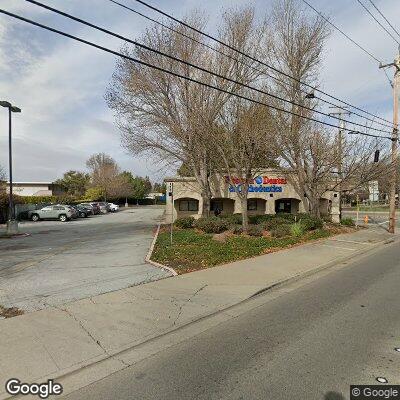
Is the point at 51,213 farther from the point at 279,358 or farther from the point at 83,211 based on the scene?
the point at 279,358

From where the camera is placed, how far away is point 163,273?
33.2 feet

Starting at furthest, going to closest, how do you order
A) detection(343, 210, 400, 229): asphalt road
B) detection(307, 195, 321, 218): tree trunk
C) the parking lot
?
detection(343, 210, 400, 229): asphalt road, detection(307, 195, 321, 218): tree trunk, the parking lot

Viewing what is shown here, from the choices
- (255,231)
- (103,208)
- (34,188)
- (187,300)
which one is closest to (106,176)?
(34,188)

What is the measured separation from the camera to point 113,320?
641cm

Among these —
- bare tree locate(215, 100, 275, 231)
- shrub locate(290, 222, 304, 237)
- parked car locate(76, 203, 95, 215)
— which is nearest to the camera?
shrub locate(290, 222, 304, 237)

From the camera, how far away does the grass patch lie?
11.7 meters

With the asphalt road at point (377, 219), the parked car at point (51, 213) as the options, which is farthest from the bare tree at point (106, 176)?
the asphalt road at point (377, 219)

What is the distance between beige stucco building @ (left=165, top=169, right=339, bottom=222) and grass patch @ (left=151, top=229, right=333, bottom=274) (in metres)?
10.7

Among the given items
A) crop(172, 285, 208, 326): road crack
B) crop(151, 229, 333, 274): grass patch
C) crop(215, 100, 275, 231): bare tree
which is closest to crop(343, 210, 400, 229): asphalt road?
crop(215, 100, 275, 231): bare tree

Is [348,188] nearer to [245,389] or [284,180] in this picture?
[284,180]

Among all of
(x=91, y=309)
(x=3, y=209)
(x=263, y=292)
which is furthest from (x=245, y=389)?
(x=3, y=209)

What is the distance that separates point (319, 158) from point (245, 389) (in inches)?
804

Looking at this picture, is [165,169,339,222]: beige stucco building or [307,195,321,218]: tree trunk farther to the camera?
[165,169,339,222]: beige stucco building

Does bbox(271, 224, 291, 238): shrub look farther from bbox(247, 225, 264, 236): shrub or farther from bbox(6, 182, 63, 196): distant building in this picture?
bbox(6, 182, 63, 196): distant building
